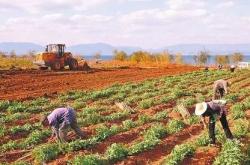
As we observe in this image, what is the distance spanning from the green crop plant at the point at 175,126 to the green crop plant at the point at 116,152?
9.77 feet

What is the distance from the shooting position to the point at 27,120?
19547mm

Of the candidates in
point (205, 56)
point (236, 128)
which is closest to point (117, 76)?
point (236, 128)

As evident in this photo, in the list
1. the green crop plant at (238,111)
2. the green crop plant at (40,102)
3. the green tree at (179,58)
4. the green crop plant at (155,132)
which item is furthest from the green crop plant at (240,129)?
the green tree at (179,58)

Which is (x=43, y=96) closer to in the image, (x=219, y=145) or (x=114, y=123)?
(x=114, y=123)

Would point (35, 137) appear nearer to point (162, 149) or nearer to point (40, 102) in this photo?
point (162, 149)

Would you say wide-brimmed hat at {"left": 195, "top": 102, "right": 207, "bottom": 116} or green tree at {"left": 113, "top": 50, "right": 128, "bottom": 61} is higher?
green tree at {"left": 113, "top": 50, "right": 128, "bottom": 61}

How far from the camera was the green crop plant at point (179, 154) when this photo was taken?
1265 centimetres

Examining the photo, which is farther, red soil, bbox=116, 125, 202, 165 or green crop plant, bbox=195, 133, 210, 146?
green crop plant, bbox=195, 133, 210, 146

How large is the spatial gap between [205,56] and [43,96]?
5874 cm

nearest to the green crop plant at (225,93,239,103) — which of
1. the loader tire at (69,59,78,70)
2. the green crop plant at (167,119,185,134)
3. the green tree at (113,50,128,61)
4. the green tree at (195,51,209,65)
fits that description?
the green crop plant at (167,119,185,134)

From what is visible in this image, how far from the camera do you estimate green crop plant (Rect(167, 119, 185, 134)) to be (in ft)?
54.2

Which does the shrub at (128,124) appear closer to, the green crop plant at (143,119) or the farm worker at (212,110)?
the green crop plant at (143,119)

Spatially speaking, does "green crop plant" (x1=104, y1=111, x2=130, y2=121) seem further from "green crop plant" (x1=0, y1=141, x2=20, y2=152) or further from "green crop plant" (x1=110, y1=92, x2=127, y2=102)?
"green crop plant" (x1=110, y1=92, x2=127, y2=102)

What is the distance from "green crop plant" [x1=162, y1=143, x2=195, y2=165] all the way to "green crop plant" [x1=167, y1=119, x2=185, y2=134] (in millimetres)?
2357
